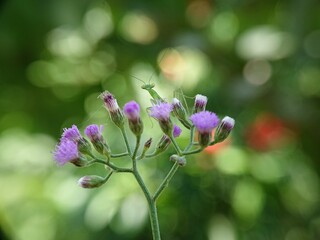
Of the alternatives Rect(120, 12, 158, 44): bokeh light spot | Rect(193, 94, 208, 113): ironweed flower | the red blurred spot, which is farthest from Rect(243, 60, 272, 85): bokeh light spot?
Rect(193, 94, 208, 113): ironweed flower

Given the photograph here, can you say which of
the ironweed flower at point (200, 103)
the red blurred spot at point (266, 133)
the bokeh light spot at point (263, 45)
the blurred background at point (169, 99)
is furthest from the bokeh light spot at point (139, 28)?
the ironweed flower at point (200, 103)

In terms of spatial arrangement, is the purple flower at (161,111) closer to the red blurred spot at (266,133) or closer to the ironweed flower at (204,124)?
the ironweed flower at (204,124)

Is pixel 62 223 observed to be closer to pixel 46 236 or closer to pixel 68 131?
pixel 46 236

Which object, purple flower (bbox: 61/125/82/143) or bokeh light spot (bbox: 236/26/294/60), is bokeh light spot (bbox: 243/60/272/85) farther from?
purple flower (bbox: 61/125/82/143)

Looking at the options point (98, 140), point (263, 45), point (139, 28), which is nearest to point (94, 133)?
point (98, 140)

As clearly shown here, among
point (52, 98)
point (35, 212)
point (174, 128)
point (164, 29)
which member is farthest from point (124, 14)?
point (174, 128)
